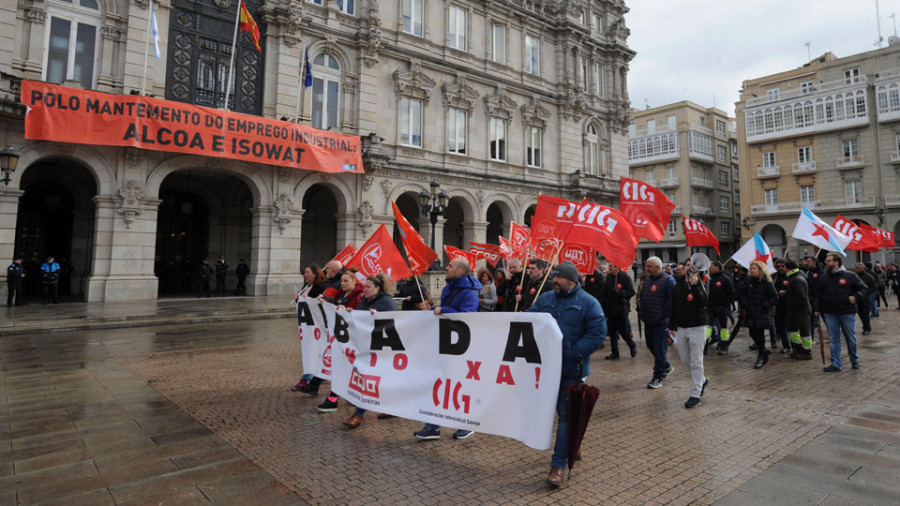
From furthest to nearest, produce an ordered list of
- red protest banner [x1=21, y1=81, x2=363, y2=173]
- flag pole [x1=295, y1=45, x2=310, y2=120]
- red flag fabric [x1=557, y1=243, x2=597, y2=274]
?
flag pole [x1=295, y1=45, x2=310, y2=120] → red protest banner [x1=21, y1=81, x2=363, y2=173] → red flag fabric [x1=557, y1=243, x2=597, y2=274]

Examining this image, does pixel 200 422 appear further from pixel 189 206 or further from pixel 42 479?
pixel 189 206

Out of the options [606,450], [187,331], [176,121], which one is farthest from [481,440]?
[176,121]

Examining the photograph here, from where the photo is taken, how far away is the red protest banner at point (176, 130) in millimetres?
15914

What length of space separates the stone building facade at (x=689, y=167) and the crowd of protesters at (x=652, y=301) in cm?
4417

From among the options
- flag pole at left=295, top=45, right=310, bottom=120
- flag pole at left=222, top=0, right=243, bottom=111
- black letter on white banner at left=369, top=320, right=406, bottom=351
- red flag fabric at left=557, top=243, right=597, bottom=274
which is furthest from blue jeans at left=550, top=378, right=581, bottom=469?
flag pole at left=295, top=45, right=310, bottom=120

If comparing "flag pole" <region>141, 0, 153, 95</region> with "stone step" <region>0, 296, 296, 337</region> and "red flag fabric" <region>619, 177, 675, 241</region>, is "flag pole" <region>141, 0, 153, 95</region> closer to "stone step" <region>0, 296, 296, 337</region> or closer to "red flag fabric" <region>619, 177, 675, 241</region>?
"stone step" <region>0, 296, 296, 337</region>

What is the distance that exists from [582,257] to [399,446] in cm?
689

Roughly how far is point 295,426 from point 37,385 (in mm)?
4637

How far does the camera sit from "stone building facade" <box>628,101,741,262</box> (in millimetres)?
52625

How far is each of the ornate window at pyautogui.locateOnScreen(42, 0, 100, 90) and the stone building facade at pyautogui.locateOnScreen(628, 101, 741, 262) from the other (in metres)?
50.1

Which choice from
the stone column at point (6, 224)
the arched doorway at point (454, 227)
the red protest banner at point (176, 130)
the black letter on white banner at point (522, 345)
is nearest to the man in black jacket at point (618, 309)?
the black letter on white banner at point (522, 345)

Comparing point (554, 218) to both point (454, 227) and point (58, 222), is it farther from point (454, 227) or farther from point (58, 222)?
point (454, 227)

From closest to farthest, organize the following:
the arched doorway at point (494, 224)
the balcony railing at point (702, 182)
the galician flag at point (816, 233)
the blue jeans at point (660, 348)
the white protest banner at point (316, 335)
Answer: the white protest banner at point (316, 335) → the blue jeans at point (660, 348) → the galician flag at point (816, 233) → the arched doorway at point (494, 224) → the balcony railing at point (702, 182)

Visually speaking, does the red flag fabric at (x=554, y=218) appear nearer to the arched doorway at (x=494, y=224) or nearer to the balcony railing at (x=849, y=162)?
the arched doorway at (x=494, y=224)
